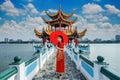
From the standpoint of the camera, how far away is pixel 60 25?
89.5ft

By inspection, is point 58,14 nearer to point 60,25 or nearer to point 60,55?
point 60,25

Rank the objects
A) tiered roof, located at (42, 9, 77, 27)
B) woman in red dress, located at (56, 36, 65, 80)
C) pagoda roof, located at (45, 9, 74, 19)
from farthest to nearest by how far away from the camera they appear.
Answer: pagoda roof, located at (45, 9, 74, 19), tiered roof, located at (42, 9, 77, 27), woman in red dress, located at (56, 36, 65, 80)

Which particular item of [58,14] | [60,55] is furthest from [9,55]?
[60,55]

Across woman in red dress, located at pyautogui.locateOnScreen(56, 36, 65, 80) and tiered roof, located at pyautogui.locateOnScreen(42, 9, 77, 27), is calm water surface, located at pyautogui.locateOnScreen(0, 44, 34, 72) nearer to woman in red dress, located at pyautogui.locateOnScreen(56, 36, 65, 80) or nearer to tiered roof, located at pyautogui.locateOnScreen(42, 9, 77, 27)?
tiered roof, located at pyautogui.locateOnScreen(42, 9, 77, 27)

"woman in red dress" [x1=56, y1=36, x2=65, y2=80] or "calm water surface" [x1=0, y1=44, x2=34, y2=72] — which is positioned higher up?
"woman in red dress" [x1=56, y1=36, x2=65, y2=80]

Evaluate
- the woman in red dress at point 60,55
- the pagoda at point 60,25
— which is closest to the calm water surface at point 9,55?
the pagoda at point 60,25

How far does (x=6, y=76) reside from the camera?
129 inches

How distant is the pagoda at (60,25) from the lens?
2716 cm

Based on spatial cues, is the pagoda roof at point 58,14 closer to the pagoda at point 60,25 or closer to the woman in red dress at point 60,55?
the pagoda at point 60,25

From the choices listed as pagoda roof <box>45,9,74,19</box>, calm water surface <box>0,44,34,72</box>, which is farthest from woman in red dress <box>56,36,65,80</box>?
pagoda roof <box>45,9,74,19</box>

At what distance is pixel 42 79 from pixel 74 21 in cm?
2351

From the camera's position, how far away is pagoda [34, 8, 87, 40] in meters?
27.2

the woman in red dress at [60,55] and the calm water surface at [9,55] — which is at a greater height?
the woman in red dress at [60,55]

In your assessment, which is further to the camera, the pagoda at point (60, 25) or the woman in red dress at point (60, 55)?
the pagoda at point (60, 25)
